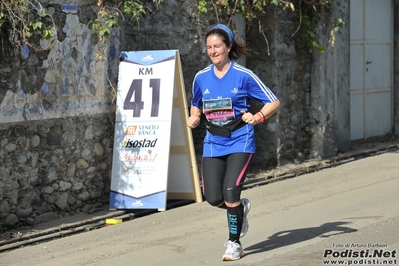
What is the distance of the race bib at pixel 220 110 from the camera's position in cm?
690

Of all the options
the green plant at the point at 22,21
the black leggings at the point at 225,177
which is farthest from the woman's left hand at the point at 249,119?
the green plant at the point at 22,21

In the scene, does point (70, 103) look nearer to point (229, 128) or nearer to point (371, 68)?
point (229, 128)

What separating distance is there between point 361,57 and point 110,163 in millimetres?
5859

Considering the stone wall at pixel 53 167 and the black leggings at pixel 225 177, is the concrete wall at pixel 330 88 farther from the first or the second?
the black leggings at pixel 225 177

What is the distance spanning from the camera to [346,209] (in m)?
9.02

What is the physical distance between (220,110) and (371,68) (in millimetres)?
7919

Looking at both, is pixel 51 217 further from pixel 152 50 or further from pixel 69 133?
pixel 152 50

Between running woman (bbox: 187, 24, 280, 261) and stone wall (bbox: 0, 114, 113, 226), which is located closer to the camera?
running woman (bbox: 187, 24, 280, 261)

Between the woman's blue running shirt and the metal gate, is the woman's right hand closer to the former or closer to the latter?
the woman's blue running shirt

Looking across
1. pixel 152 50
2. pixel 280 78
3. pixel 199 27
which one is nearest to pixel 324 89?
pixel 280 78

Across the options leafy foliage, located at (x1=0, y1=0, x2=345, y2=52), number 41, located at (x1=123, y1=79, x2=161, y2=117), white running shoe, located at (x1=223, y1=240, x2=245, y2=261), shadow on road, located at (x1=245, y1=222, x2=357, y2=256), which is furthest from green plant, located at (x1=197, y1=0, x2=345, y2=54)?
white running shoe, located at (x1=223, y1=240, x2=245, y2=261)

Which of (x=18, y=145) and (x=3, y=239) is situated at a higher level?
(x=18, y=145)

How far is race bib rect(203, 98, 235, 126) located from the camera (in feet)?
22.6

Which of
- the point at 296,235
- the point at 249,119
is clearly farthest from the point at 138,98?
the point at 249,119
